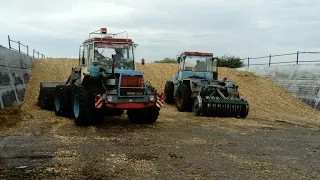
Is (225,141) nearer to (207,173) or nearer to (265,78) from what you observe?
(207,173)

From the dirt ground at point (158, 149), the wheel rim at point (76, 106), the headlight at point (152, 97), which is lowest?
the dirt ground at point (158, 149)

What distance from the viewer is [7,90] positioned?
16.0m

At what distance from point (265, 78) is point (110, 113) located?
1678 centimetres

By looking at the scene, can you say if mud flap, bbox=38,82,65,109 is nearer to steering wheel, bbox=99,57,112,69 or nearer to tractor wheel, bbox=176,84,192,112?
steering wheel, bbox=99,57,112,69

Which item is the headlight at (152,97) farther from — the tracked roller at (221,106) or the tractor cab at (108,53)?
the tracked roller at (221,106)

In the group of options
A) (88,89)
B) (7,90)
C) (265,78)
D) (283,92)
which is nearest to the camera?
(88,89)

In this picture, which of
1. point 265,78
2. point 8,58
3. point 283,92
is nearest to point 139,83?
point 8,58

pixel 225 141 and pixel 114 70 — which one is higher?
pixel 114 70

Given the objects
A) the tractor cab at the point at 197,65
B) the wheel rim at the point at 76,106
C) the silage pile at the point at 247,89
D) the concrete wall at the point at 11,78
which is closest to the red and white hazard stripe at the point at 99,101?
the wheel rim at the point at 76,106

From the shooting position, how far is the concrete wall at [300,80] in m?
21.8

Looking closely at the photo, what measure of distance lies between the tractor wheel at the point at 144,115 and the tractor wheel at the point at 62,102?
218 cm

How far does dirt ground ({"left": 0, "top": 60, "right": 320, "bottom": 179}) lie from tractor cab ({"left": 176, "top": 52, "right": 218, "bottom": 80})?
12.2 feet

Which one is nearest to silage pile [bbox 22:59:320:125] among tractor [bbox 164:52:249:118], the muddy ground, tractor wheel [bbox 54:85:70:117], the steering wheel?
tractor wheel [bbox 54:85:70:117]

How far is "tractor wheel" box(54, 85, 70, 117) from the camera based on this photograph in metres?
13.4
